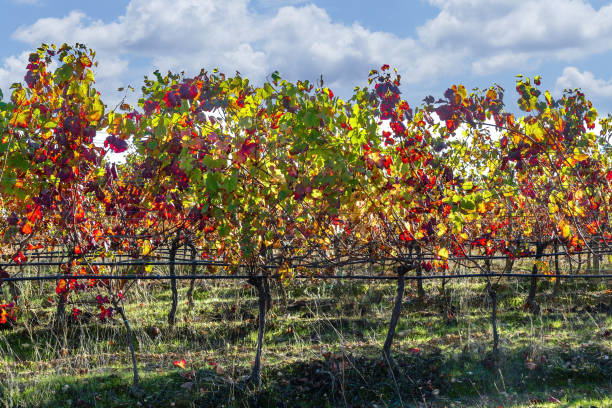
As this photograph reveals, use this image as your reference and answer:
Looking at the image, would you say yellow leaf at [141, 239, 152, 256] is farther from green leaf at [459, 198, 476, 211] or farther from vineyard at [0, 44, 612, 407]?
green leaf at [459, 198, 476, 211]

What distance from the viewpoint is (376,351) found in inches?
305

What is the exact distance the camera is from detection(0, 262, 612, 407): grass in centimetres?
657

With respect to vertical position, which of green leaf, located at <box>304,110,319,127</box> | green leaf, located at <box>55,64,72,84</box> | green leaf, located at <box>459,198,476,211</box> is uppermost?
green leaf, located at <box>55,64,72,84</box>

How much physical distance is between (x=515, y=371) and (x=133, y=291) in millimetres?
7573

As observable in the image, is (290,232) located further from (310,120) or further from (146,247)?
(310,120)

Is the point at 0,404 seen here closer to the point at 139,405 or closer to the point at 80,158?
the point at 139,405

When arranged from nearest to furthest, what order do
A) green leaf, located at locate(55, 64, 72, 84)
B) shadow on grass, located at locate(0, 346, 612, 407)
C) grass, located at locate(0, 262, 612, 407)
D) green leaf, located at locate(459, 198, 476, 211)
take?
green leaf, located at locate(459, 198, 476, 211) → green leaf, located at locate(55, 64, 72, 84) → shadow on grass, located at locate(0, 346, 612, 407) → grass, located at locate(0, 262, 612, 407)

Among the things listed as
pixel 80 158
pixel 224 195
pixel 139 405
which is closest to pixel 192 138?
pixel 224 195

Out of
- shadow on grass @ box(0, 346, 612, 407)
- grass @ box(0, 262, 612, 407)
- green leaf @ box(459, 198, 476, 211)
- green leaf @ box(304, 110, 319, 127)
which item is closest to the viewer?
green leaf @ box(304, 110, 319, 127)

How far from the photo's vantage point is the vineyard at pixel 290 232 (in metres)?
4.64

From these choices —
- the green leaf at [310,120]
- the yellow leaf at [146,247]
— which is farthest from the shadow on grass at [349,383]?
the green leaf at [310,120]

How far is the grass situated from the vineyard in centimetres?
4

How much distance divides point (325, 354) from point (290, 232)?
1.74 meters

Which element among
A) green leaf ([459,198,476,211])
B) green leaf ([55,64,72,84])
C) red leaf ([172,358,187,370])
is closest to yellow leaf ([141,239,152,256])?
red leaf ([172,358,187,370])
